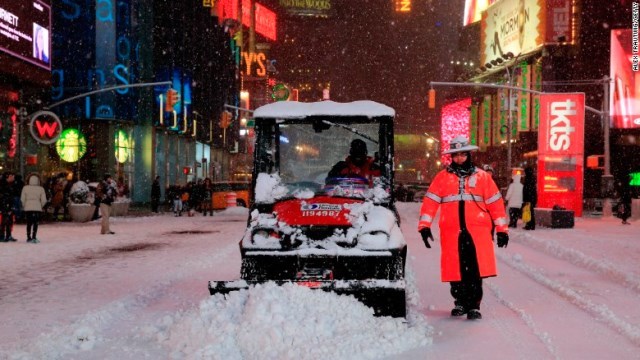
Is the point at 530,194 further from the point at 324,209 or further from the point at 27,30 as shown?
the point at 27,30

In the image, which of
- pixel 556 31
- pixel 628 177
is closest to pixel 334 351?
pixel 628 177

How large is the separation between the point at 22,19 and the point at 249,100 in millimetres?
64886

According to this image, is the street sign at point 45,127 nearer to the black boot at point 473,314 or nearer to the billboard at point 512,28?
the black boot at point 473,314

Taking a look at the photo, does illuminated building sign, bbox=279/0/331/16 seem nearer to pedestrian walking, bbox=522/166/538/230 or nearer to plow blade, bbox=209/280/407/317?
pedestrian walking, bbox=522/166/538/230

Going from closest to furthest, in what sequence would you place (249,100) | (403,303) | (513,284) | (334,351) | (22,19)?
(334,351), (403,303), (513,284), (22,19), (249,100)

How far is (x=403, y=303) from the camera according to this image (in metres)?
6.82

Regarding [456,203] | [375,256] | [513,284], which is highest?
[456,203]

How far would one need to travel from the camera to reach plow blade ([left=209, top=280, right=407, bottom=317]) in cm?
676

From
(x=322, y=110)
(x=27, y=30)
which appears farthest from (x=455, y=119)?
(x=322, y=110)

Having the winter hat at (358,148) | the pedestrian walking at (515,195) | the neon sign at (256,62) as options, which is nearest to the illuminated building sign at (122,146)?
the pedestrian walking at (515,195)

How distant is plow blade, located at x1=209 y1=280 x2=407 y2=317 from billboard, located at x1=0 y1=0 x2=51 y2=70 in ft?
72.5

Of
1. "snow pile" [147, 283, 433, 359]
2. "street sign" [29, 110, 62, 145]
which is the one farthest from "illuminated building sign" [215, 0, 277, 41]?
"snow pile" [147, 283, 433, 359]

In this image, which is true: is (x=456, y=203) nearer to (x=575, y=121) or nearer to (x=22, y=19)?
(x=575, y=121)

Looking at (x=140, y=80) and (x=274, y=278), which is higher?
(x=140, y=80)
